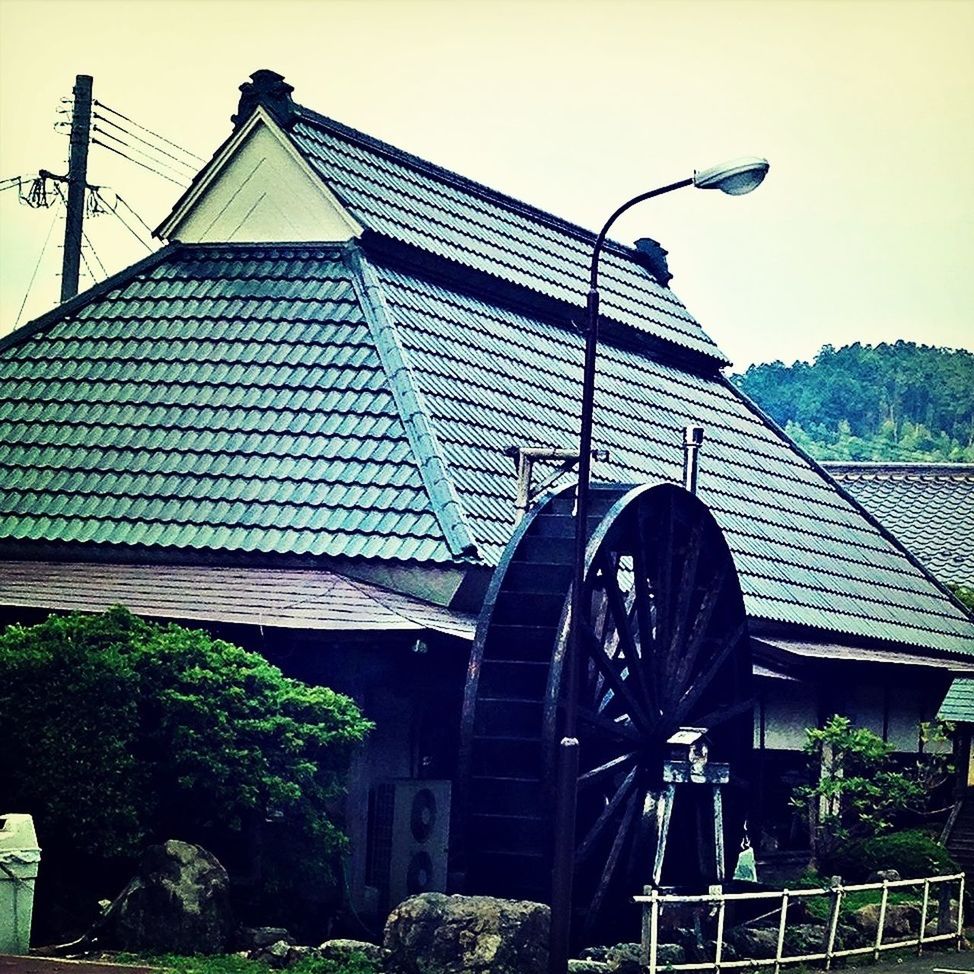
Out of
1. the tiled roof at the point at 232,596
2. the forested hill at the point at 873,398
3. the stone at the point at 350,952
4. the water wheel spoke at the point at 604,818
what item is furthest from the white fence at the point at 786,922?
the forested hill at the point at 873,398

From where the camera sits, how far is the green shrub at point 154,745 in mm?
15938

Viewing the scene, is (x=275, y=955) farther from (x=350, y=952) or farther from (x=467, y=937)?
Result: (x=467, y=937)

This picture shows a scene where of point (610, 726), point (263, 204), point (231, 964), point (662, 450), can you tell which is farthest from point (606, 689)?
point (263, 204)

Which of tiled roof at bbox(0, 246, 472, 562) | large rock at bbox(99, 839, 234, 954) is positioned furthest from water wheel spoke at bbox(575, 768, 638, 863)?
large rock at bbox(99, 839, 234, 954)

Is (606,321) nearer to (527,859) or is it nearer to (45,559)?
(45,559)

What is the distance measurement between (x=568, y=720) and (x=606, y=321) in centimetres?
1355

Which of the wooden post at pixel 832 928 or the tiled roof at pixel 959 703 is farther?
the tiled roof at pixel 959 703

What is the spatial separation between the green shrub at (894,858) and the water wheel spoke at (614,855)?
5.24 m

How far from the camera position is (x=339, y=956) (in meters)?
15.8

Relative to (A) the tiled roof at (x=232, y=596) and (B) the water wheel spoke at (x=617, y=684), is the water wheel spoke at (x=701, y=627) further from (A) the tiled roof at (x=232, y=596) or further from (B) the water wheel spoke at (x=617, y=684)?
(A) the tiled roof at (x=232, y=596)

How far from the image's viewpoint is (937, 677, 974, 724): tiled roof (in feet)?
103

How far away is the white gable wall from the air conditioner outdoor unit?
7.83 m

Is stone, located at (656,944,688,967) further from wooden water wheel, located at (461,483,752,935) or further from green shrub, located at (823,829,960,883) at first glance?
green shrub, located at (823,829,960,883)

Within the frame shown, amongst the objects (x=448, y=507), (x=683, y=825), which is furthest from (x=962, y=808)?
(x=448, y=507)
